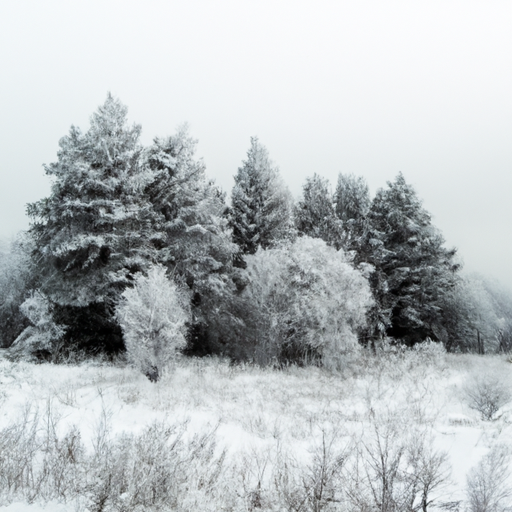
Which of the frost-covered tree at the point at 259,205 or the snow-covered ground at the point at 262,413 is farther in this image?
the frost-covered tree at the point at 259,205

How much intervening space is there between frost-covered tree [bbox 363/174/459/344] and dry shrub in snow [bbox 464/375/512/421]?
47.3ft

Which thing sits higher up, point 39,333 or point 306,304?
point 306,304

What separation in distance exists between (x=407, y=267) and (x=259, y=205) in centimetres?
1037

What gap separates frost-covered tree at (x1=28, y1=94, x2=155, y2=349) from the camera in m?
17.5

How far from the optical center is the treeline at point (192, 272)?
17.6 m

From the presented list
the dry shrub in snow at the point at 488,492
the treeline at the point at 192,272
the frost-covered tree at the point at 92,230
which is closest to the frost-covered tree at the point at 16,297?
the treeline at the point at 192,272

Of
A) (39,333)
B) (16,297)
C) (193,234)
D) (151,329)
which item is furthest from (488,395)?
(16,297)

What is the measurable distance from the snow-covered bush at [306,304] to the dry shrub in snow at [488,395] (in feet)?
24.5

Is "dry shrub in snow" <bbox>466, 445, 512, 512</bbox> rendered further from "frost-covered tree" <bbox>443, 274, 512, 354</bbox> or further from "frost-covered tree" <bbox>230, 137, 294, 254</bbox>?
"frost-covered tree" <bbox>443, 274, 512, 354</bbox>

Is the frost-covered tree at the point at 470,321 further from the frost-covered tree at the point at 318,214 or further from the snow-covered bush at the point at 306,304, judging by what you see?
the snow-covered bush at the point at 306,304

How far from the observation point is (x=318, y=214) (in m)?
26.0

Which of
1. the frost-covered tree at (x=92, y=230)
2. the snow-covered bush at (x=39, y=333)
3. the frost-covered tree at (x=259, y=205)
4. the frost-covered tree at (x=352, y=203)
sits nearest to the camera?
the snow-covered bush at (x=39, y=333)

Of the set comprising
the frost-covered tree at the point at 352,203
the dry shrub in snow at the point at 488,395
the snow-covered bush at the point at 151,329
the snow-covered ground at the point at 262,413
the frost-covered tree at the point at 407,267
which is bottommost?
the snow-covered ground at the point at 262,413

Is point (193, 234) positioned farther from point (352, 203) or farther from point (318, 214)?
point (352, 203)
